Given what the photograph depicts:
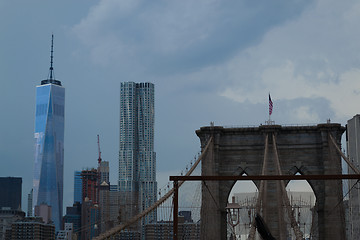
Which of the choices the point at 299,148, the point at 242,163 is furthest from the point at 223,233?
the point at 299,148

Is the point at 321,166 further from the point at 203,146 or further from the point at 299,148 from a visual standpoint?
the point at 203,146

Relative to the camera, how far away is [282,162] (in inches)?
2304

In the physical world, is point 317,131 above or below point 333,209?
above

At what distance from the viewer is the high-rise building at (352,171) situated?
287 ft

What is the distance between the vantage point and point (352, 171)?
297 feet

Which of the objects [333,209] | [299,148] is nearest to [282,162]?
[299,148]

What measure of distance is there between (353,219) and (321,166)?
35685mm

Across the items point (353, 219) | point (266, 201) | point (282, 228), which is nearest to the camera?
point (282, 228)

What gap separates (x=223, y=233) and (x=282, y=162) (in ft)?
26.8

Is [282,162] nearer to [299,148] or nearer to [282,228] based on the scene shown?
[299,148]

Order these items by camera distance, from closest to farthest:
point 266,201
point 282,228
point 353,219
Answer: point 282,228 < point 266,201 < point 353,219

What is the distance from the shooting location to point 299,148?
58844 mm

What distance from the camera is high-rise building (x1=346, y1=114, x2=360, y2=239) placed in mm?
87562

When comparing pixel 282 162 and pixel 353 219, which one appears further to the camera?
pixel 353 219
